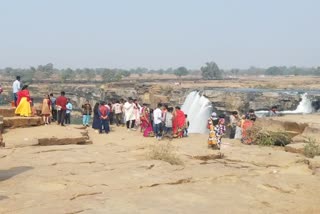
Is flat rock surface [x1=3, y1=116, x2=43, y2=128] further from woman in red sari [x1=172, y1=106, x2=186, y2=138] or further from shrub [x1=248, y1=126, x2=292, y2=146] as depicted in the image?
shrub [x1=248, y1=126, x2=292, y2=146]

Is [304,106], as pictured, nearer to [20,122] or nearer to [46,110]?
[46,110]

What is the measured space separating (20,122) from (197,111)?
65.3 ft

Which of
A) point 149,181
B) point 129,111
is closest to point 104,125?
point 129,111

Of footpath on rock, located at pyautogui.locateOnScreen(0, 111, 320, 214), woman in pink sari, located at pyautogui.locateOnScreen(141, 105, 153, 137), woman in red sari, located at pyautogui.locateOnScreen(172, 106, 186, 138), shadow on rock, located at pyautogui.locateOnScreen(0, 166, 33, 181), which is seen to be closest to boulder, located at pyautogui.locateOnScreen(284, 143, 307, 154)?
footpath on rock, located at pyautogui.locateOnScreen(0, 111, 320, 214)

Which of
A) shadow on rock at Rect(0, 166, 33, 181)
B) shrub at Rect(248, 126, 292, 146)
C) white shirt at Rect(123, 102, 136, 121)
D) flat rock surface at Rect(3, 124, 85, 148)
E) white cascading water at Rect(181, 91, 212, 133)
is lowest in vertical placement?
white cascading water at Rect(181, 91, 212, 133)

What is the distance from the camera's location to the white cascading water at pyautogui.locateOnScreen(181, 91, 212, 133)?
2836cm

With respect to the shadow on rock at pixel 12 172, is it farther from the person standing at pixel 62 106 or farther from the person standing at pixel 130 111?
the person standing at pixel 130 111

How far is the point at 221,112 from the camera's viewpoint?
31.7 metres

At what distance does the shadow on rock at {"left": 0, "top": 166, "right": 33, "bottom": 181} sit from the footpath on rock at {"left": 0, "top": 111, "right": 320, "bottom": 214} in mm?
13

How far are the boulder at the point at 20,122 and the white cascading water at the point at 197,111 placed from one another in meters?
16.5

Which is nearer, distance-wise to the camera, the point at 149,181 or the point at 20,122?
the point at 149,181

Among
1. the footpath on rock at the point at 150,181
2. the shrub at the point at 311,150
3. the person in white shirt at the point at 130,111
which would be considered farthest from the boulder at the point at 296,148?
the person in white shirt at the point at 130,111

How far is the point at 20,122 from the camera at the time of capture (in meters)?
12.2

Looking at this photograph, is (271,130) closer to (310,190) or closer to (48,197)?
(310,190)
